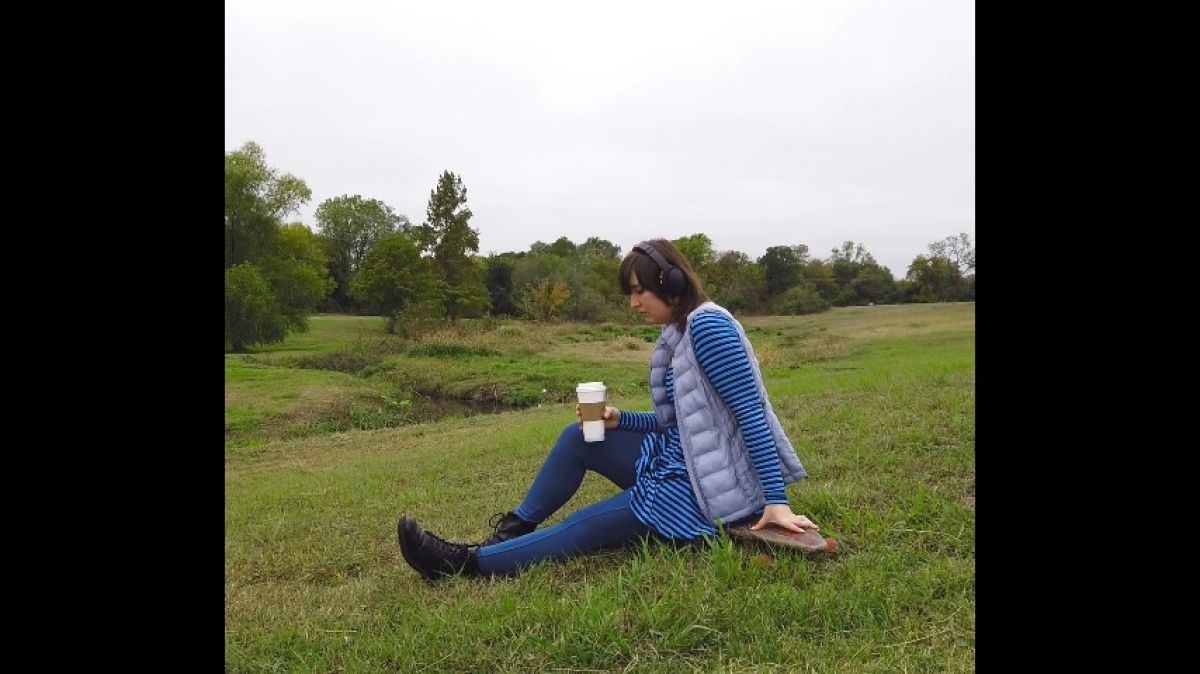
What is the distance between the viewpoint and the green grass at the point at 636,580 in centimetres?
166

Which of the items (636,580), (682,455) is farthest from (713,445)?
(636,580)

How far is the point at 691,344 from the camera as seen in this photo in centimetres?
206

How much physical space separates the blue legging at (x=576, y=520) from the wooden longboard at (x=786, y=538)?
0.88 ft

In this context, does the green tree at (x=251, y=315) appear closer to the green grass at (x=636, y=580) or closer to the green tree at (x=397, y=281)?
the green tree at (x=397, y=281)

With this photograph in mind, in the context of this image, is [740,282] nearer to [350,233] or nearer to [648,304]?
[350,233]

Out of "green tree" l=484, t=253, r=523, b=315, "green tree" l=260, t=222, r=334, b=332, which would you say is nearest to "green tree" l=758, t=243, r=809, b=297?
"green tree" l=484, t=253, r=523, b=315

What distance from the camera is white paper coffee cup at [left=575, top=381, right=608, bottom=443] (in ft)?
6.95

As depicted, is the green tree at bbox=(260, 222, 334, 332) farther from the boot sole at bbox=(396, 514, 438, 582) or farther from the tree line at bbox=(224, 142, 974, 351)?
the boot sole at bbox=(396, 514, 438, 582)

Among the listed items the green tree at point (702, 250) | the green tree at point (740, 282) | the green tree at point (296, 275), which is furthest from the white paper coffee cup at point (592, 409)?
the green tree at point (296, 275)

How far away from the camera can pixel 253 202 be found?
1228 centimetres
